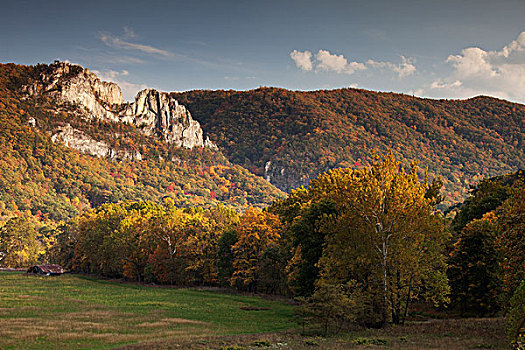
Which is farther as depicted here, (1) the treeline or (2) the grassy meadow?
(1) the treeline

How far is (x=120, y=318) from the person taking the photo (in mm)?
39312

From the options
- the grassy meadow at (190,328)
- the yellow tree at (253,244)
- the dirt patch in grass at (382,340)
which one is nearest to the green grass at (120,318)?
the grassy meadow at (190,328)

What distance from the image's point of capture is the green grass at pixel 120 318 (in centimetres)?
2877

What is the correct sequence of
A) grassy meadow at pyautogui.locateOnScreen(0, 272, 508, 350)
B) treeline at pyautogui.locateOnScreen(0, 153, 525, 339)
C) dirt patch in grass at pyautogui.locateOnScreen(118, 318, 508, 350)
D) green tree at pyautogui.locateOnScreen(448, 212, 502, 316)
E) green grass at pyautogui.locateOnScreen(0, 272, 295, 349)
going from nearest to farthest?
dirt patch in grass at pyautogui.locateOnScreen(118, 318, 508, 350), grassy meadow at pyautogui.locateOnScreen(0, 272, 508, 350), green grass at pyautogui.locateOnScreen(0, 272, 295, 349), treeline at pyautogui.locateOnScreen(0, 153, 525, 339), green tree at pyautogui.locateOnScreen(448, 212, 502, 316)

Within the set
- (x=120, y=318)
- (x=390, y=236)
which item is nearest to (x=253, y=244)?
(x=120, y=318)

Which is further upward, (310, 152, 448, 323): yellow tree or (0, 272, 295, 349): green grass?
(310, 152, 448, 323): yellow tree

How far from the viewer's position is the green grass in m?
28.8

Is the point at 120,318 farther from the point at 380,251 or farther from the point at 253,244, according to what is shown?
the point at 253,244

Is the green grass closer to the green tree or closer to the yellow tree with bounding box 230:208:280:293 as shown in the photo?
the yellow tree with bounding box 230:208:280:293

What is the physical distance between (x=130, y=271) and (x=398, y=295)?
67852mm

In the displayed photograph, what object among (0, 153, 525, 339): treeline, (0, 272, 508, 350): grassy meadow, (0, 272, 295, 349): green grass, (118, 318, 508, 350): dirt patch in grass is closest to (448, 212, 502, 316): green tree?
(0, 153, 525, 339): treeline

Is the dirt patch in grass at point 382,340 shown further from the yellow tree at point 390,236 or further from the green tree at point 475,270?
the green tree at point 475,270

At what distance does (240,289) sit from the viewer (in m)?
70.3

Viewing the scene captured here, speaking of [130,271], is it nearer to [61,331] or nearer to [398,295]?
[61,331]
